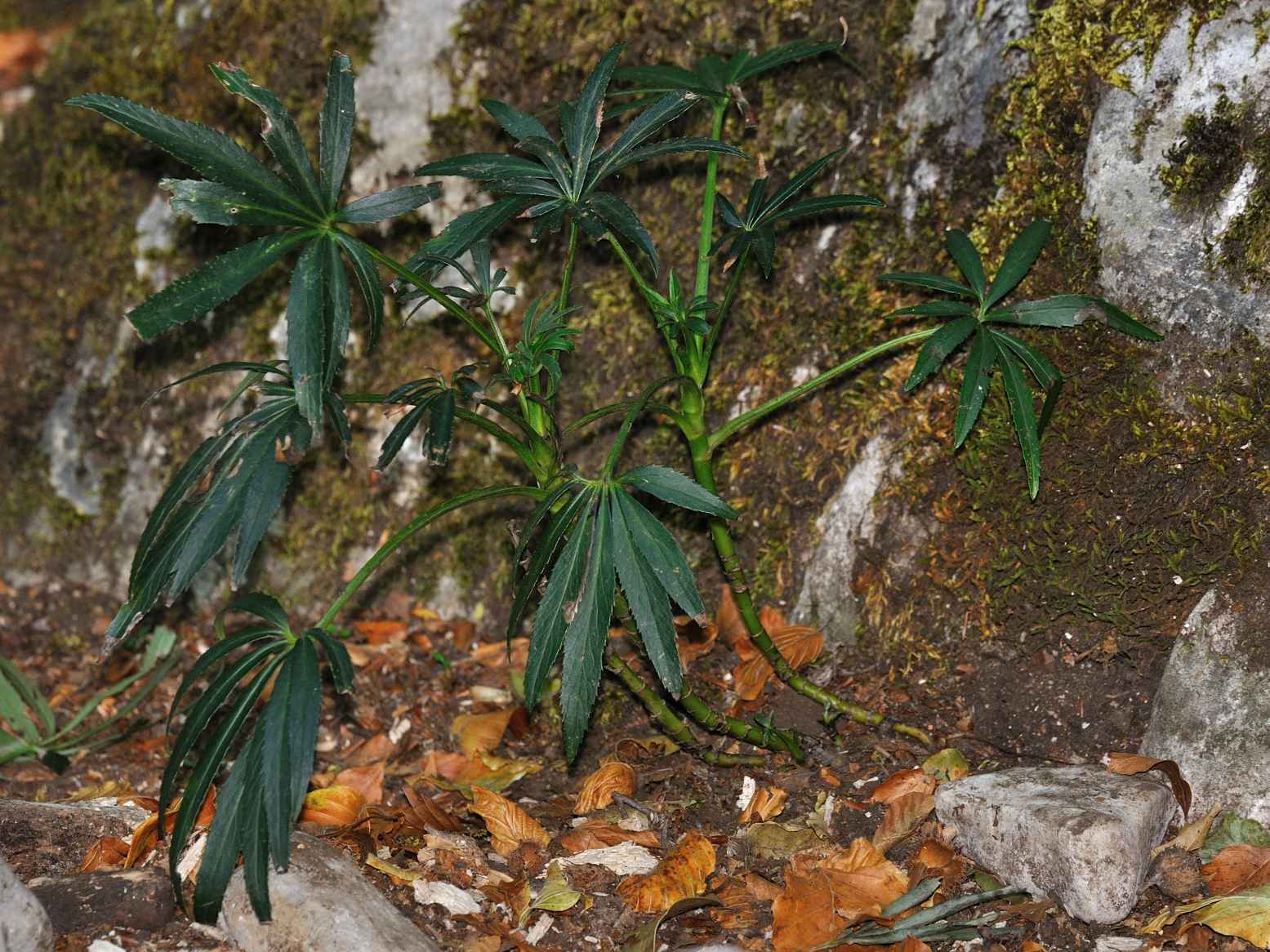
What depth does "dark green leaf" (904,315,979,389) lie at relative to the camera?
203cm

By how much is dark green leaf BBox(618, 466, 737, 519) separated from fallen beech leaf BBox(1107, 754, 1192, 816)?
95 cm

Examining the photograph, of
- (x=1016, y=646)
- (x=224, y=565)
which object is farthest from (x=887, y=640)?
(x=224, y=565)

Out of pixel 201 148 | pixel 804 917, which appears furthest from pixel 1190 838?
pixel 201 148

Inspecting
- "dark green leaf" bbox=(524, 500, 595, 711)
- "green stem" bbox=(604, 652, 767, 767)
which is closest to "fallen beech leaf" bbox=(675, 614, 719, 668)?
"green stem" bbox=(604, 652, 767, 767)

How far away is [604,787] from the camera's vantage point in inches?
88.6

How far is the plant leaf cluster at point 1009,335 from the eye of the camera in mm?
2035

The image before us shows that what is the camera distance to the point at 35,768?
277 cm

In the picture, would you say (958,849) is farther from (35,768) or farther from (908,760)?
(35,768)

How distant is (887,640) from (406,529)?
44.2 inches

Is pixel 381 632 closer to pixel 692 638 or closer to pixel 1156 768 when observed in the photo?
pixel 692 638

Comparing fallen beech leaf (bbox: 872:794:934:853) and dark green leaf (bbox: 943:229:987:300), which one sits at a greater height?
dark green leaf (bbox: 943:229:987:300)

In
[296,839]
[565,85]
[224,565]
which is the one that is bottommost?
[296,839]

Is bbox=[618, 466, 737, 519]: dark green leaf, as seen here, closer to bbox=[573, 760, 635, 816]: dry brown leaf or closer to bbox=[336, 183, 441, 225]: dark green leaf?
bbox=[336, 183, 441, 225]: dark green leaf

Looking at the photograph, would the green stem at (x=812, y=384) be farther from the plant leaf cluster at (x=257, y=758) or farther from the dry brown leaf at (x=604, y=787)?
the plant leaf cluster at (x=257, y=758)
